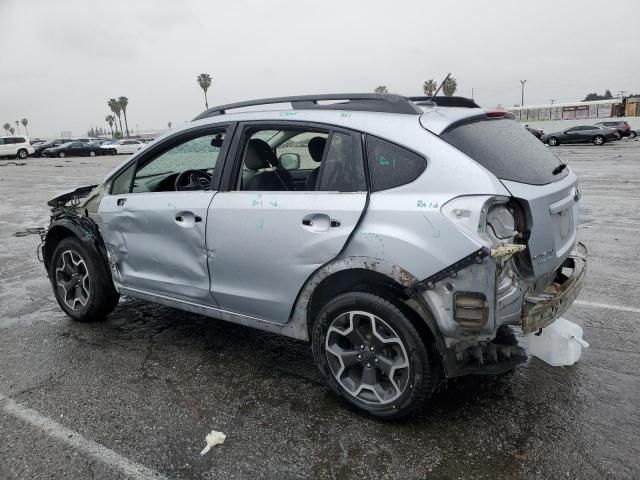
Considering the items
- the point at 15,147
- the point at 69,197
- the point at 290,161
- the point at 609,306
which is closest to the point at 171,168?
the point at 290,161

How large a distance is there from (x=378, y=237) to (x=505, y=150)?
90 cm

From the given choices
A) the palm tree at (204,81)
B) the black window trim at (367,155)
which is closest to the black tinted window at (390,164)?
the black window trim at (367,155)

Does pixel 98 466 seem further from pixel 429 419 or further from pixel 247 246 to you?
pixel 429 419

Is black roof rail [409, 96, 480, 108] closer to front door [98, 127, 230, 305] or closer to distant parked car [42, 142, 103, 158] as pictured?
front door [98, 127, 230, 305]

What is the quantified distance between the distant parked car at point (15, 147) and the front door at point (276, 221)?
43.7 meters

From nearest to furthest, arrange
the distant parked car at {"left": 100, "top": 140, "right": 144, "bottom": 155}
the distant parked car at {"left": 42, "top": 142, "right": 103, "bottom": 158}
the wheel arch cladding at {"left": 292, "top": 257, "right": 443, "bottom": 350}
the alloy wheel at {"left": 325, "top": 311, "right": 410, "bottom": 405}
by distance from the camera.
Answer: the wheel arch cladding at {"left": 292, "top": 257, "right": 443, "bottom": 350}
the alloy wheel at {"left": 325, "top": 311, "right": 410, "bottom": 405}
the distant parked car at {"left": 42, "top": 142, "right": 103, "bottom": 158}
the distant parked car at {"left": 100, "top": 140, "right": 144, "bottom": 155}

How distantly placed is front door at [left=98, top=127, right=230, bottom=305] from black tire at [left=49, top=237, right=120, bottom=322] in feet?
0.73

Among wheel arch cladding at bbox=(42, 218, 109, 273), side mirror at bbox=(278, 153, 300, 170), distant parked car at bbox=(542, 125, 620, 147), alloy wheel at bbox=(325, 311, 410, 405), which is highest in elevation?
side mirror at bbox=(278, 153, 300, 170)

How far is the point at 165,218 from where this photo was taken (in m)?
3.78

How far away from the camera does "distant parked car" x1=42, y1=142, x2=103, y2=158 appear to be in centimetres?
4225

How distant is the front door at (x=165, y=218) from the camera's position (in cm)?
367

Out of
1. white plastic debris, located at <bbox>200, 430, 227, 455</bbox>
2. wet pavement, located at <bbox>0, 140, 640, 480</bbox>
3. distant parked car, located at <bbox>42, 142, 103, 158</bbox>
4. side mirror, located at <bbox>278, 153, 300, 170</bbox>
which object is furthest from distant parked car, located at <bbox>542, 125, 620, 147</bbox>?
white plastic debris, located at <bbox>200, 430, 227, 455</bbox>

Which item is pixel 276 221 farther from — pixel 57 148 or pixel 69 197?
pixel 57 148

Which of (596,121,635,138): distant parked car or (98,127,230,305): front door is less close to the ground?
(98,127,230,305): front door
